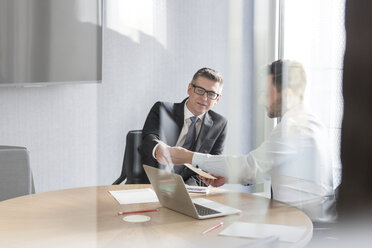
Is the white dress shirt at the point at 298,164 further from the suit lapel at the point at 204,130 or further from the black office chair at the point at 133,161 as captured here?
the black office chair at the point at 133,161

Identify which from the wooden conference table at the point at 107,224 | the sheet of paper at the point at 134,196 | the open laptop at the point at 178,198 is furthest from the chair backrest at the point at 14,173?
the open laptop at the point at 178,198

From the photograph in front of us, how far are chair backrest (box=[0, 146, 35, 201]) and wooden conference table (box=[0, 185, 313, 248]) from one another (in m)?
0.49

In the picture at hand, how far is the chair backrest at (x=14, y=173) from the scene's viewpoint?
173 centimetres

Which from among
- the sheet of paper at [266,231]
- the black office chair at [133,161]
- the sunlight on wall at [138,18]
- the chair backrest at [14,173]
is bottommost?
the chair backrest at [14,173]

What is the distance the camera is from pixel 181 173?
972 millimetres

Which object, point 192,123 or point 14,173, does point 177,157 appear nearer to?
point 192,123

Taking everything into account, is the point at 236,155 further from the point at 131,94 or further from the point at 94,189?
the point at 94,189

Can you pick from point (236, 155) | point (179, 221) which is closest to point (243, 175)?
point (236, 155)

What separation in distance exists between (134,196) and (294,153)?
0.78 meters

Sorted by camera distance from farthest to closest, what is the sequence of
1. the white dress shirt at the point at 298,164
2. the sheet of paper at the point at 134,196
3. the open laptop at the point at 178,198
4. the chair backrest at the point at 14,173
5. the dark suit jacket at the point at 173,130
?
1. the chair backrest at the point at 14,173
2. the sheet of paper at the point at 134,196
3. the open laptop at the point at 178,198
4. the dark suit jacket at the point at 173,130
5. the white dress shirt at the point at 298,164

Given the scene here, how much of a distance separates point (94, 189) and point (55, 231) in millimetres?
427

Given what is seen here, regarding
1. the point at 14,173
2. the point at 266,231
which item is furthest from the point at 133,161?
the point at 14,173

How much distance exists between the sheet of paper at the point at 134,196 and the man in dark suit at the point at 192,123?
0.31m

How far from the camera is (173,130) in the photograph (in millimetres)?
870
